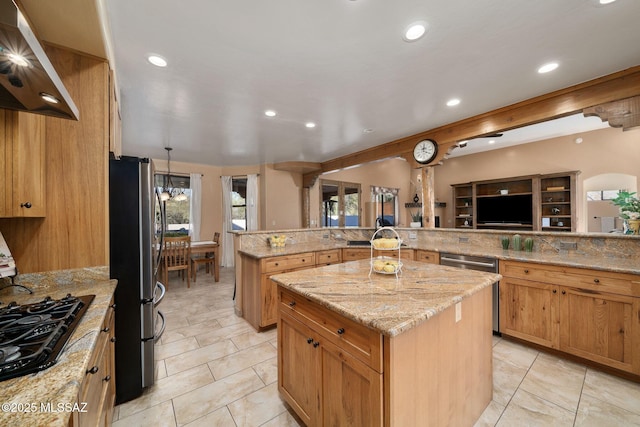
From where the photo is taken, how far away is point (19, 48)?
79 centimetres

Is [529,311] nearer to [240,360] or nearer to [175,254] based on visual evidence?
[240,360]

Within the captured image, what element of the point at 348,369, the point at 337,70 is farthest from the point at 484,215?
the point at 348,369

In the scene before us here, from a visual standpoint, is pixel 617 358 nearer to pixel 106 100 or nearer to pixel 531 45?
pixel 531 45

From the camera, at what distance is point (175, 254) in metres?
4.48

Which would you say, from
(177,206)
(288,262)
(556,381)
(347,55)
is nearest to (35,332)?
(288,262)

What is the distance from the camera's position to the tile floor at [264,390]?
1.64 meters

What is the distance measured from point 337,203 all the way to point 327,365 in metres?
5.93

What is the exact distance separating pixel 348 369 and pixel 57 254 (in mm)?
1987

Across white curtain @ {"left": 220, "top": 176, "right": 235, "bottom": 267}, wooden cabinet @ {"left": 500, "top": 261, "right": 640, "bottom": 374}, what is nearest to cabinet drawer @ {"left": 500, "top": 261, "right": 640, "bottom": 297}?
wooden cabinet @ {"left": 500, "top": 261, "right": 640, "bottom": 374}

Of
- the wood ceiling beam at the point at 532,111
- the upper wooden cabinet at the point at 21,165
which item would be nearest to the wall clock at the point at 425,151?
the wood ceiling beam at the point at 532,111

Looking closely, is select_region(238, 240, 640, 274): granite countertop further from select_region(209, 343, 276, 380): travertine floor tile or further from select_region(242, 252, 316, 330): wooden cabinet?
select_region(209, 343, 276, 380): travertine floor tile

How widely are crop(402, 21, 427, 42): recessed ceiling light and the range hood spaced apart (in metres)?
1.88

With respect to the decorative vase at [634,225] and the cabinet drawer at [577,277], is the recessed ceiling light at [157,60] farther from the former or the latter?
the decorative vase at [634,225]

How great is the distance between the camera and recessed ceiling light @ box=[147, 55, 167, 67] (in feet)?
6.39
